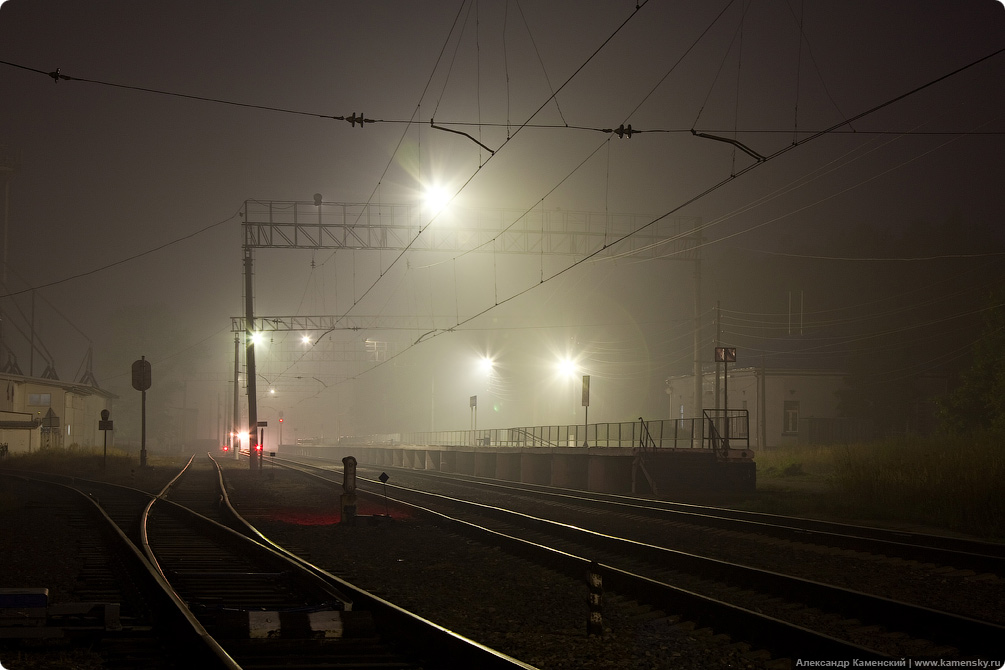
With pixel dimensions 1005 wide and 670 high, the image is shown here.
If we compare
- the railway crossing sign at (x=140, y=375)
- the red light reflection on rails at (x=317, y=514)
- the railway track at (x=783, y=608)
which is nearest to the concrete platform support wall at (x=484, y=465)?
the railway crossing sign at (x=140, y=375)

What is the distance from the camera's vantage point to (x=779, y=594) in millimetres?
10109

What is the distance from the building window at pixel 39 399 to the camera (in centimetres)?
6181

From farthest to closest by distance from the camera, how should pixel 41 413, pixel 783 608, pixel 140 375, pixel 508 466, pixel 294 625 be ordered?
pixel 41 413
pixel 508 466
pixel 140 375
pixel 783 608
pixel 294 625

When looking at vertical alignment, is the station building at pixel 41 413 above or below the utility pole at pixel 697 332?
below

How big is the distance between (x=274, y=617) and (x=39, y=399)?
2466 inches

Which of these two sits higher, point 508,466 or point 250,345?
point 250,345

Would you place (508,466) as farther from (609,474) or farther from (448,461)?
(609,474)

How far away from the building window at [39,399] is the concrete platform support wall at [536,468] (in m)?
40.5

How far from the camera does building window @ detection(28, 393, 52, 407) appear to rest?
61.8m

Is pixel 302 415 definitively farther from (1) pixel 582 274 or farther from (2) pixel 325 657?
(2) pixel 325 657

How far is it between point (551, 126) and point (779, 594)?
13.9 meters

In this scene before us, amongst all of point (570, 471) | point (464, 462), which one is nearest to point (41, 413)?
point (464, 462)

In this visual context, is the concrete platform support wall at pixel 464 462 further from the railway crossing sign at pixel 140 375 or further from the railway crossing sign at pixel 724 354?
the railway crossing sign at pixel 724 354

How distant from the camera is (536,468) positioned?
3803cm
